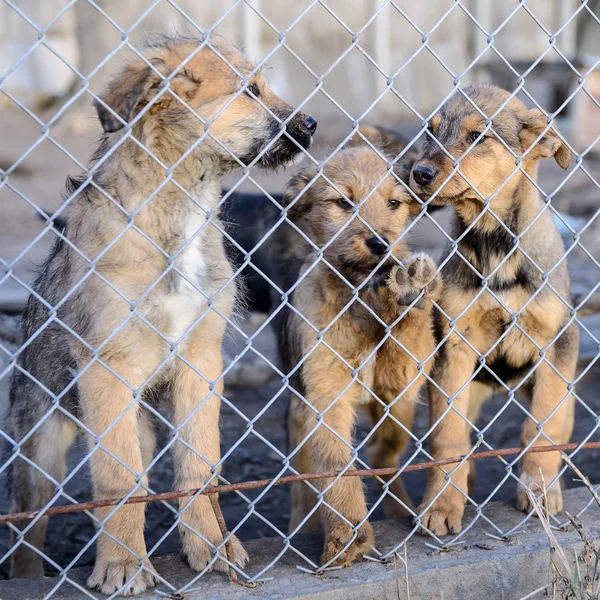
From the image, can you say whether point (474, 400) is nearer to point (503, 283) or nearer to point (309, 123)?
point (503, 283)

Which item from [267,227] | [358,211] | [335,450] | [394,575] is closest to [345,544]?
[394,575]

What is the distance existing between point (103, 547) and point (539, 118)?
266 centimetres

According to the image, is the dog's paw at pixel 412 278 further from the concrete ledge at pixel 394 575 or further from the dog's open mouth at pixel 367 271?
the concrete ledge at pixel 394 575

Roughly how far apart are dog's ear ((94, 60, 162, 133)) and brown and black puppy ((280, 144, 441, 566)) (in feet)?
2.27

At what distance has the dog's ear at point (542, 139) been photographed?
12.1 feet

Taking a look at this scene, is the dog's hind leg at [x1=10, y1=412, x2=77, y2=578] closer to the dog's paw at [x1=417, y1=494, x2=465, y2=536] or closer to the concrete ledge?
the concrete ledge

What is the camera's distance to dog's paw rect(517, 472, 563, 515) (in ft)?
11.5

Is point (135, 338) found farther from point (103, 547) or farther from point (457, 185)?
point (457, 185)

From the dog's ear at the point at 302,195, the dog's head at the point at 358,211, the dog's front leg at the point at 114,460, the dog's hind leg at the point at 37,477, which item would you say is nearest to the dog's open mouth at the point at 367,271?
A: the dog's head at the point at 358,211

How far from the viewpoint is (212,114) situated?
125 inches

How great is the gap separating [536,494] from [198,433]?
59.3 inches

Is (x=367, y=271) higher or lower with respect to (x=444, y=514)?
higher

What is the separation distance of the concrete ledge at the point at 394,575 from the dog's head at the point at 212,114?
1514 mm

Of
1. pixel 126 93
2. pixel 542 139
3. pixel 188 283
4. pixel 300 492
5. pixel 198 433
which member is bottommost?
pixel 300 492
